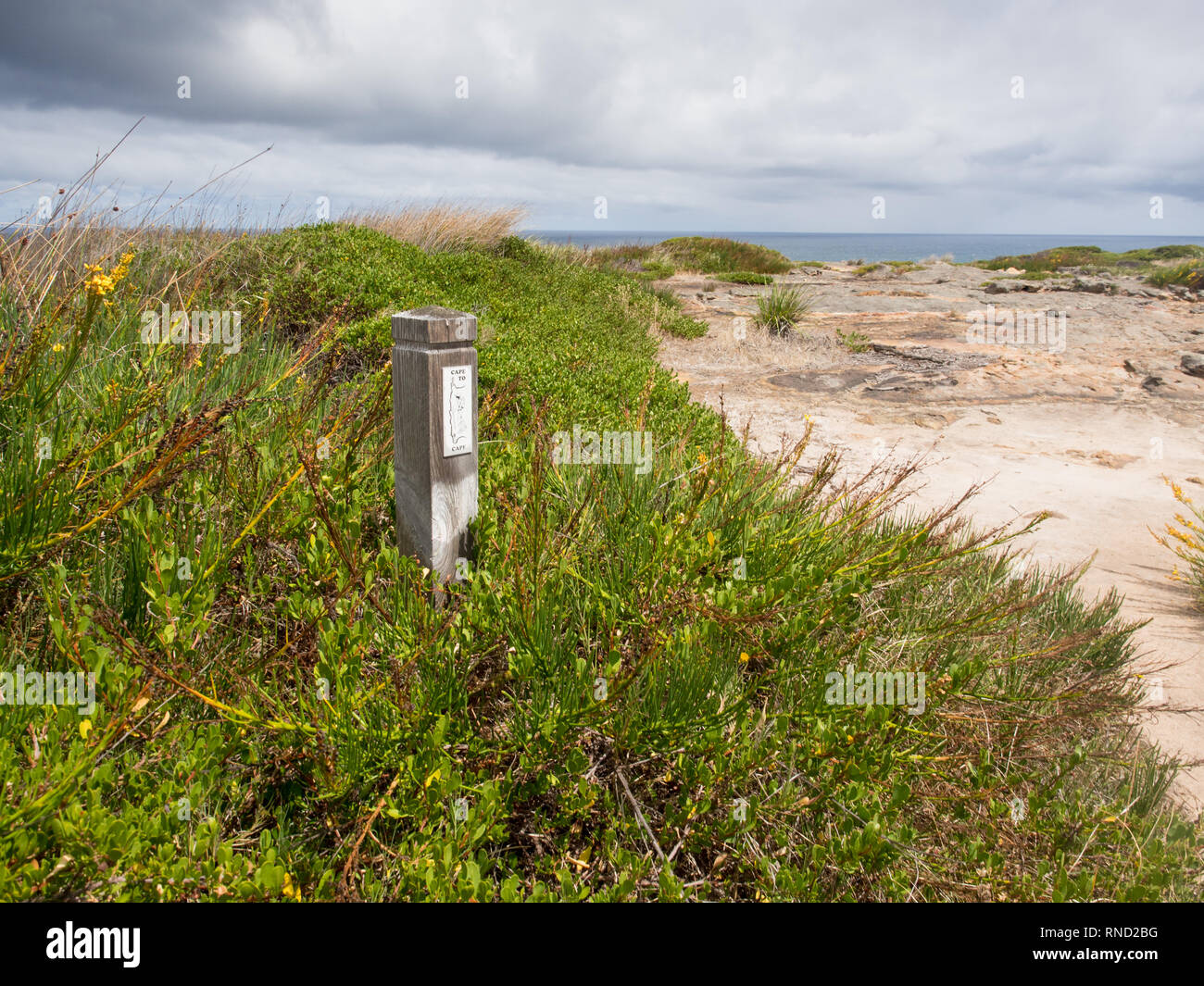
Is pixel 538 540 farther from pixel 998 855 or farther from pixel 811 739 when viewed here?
pixel 998 855

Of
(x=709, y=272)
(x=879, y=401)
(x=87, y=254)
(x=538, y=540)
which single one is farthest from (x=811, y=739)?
(x=709, y=272)

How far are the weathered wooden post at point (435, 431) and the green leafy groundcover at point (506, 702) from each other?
17cm

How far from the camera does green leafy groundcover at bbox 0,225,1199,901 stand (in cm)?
195

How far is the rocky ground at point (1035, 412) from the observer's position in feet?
15.1

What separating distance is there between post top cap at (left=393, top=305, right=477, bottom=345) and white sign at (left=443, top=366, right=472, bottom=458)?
0.10 metres

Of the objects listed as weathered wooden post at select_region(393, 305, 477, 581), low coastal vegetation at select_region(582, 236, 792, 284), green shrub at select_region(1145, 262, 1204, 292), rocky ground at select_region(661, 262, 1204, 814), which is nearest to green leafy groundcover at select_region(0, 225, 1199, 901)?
weathered wooden post at select_region(393, 305, 477, 581)

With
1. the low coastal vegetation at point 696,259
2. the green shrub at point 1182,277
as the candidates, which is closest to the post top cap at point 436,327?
the low coastal vegetation at point 696,259

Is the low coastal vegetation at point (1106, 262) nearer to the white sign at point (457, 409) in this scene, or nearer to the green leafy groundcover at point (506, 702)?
the green leafy groundcover at point (506, 702)

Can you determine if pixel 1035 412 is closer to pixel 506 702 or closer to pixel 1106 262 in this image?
pixel 506 702

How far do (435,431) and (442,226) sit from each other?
37.5 ft

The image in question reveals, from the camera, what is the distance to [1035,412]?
330 inches

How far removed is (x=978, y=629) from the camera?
10.0 ft

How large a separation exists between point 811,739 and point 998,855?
0.58 meters
